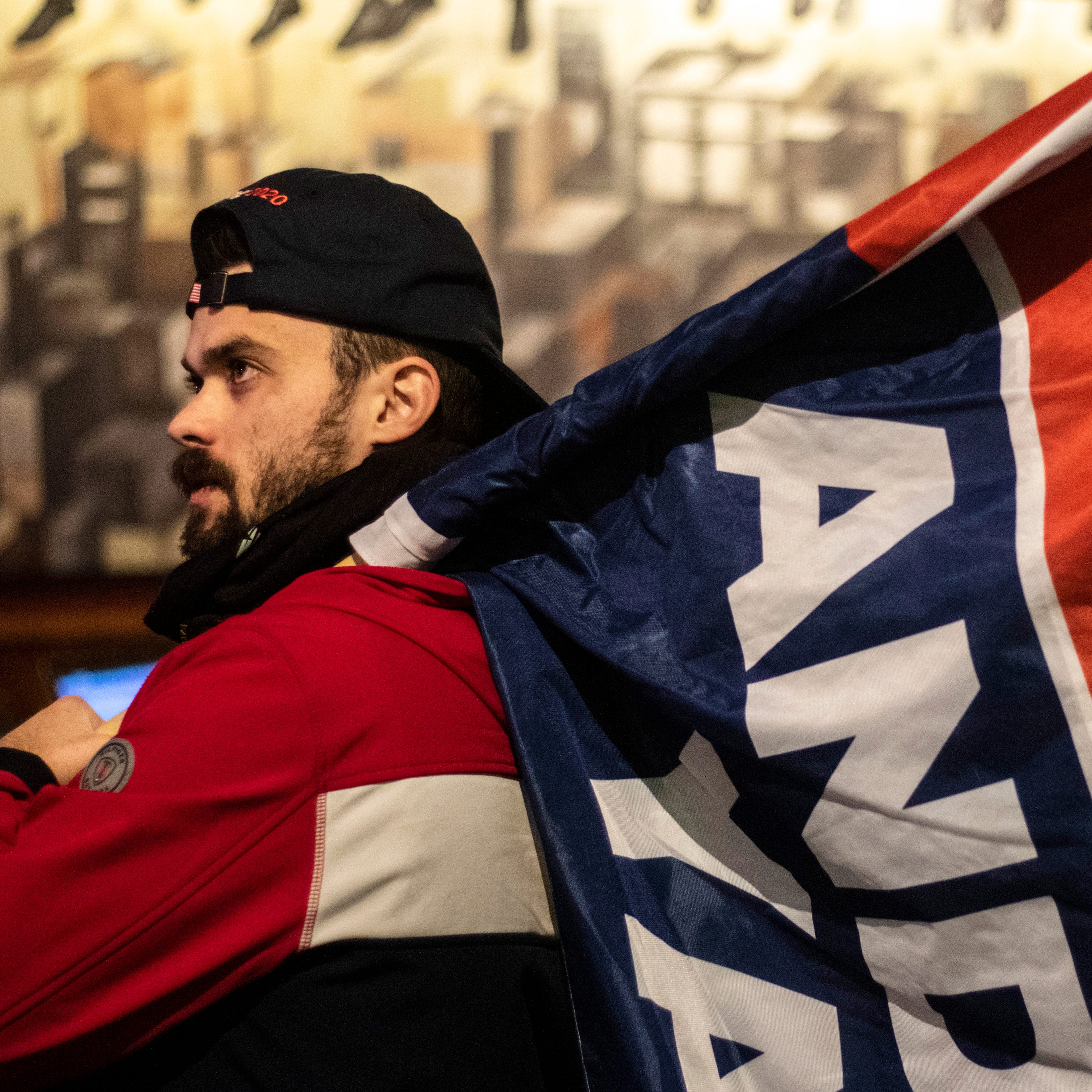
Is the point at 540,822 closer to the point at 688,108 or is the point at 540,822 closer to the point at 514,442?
the point at 514,442

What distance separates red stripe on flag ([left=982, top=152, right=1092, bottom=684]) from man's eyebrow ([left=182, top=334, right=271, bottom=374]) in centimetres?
79

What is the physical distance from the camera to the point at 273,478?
3.96ft

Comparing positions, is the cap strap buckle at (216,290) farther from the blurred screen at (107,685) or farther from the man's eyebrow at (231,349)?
the blurred screen at (107,685)

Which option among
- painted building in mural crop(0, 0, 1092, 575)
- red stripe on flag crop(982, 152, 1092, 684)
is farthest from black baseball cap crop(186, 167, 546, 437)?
painted building in mural crop(0, 0, 1092, 575)

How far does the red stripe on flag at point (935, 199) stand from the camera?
0.85 m

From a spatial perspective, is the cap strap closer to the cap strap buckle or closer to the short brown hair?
the cap strap buckle

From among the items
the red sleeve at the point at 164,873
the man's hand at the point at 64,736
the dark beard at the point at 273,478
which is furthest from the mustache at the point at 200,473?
the red sleeve at the point at 164,873

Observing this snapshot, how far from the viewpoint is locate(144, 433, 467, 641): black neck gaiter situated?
1135mm

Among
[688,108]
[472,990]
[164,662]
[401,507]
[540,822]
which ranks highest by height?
[688,108]

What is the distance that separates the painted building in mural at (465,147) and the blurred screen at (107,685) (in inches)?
11.0

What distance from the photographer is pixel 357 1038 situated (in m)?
0.87

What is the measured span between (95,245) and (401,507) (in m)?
2.16

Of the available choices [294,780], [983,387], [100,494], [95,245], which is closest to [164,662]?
[294,780]

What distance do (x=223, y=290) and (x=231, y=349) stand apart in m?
0.08
